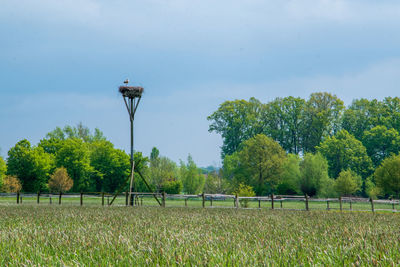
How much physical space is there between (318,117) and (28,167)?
47.3m

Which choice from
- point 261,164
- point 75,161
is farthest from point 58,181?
point 261,164

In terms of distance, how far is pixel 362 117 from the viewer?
73.6 metres

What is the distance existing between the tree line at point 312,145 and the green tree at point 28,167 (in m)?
27.0

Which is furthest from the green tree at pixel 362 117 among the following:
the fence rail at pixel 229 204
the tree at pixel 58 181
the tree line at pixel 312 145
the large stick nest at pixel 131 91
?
the large stick nest at pixel 131 91

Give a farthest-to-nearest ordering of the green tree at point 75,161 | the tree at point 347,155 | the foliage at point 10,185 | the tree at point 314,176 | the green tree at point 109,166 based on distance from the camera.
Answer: the green tree at point 109,166, the green tree at point 75,161, the tree at point 347,155, the tree at point 314,176, the foliage at point 10,185

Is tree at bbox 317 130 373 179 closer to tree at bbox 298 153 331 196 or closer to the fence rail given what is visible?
tree at bbox 298 153 331 196

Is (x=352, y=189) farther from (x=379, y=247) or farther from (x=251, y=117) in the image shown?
(x=379, y=247)

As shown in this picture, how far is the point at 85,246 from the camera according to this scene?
549 centimetres

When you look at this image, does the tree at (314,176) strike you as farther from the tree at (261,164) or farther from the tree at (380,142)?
the tree at (380,142)

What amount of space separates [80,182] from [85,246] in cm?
6355

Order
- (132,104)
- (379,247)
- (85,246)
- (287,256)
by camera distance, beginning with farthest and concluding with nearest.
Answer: (132,104) → (85,246) → (379,247) → (287,256)

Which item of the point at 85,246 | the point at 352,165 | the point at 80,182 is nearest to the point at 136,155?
the point at 80,182

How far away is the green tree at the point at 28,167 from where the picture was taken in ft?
197

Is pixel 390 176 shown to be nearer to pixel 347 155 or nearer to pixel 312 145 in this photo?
pixel 347 155
